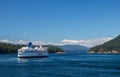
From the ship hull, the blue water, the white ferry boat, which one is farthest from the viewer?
the white ferry boat

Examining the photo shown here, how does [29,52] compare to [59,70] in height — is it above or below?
above

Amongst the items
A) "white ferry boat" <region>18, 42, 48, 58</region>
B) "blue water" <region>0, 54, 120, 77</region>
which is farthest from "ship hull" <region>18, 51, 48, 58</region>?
"blue water" <region>0, 54, 120, 77</region>

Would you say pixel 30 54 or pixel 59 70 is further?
pixel 30 54

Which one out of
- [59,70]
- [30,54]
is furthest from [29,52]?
[59,70]

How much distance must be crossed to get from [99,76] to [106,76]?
1.66 meters

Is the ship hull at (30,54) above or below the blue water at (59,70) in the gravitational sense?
above

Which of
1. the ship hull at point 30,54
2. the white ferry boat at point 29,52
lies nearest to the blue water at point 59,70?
the ship hull at point 30,54

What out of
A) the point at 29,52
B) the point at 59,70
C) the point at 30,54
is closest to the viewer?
the point at 59,70

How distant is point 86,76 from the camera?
223ft

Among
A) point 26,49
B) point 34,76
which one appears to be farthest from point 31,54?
point 34,76

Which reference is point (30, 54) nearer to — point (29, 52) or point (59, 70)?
point (29, 52)

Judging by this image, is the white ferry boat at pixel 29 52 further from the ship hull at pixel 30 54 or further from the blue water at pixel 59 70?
the blue water at pixel 59 70

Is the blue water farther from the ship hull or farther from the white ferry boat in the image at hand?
the white ferry boat

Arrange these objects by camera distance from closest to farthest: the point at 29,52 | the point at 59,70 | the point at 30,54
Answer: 1. the point at 59,70
2. the point at 29,52
3. the point at 30,54
